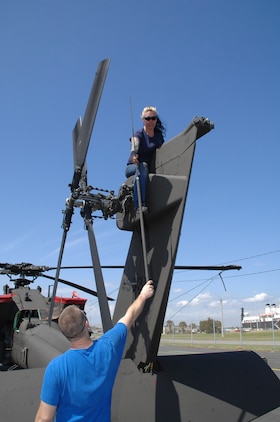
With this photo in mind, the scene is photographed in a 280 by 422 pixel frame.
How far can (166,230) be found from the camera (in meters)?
3.76

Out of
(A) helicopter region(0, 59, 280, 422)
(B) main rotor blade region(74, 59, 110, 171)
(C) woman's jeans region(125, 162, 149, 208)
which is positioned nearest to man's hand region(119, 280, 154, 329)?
(A) helicopter region(0, 59, 280, 422)

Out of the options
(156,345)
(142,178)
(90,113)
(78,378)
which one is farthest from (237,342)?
(78,378)

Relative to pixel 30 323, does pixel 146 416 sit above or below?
below

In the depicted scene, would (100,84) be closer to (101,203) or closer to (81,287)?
(101,203)

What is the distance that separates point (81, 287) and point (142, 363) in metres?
4.17

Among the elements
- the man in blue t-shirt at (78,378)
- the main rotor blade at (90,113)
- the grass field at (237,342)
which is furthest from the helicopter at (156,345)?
the grass field at (237,342)

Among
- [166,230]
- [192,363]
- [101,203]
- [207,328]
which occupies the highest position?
[101,203]

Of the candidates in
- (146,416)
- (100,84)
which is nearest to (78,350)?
(146,416)

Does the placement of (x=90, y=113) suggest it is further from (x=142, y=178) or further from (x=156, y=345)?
(x=156, y=345)

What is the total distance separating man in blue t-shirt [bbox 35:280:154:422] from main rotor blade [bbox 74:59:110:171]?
271 cm

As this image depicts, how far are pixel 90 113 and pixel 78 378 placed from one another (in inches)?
128

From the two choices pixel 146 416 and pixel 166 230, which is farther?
pixel 166 230

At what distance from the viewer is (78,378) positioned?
7.13ft

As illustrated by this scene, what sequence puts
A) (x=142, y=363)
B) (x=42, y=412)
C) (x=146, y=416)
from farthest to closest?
(x=142, y=363), (x=146, y=416), (x=42, y=412)
